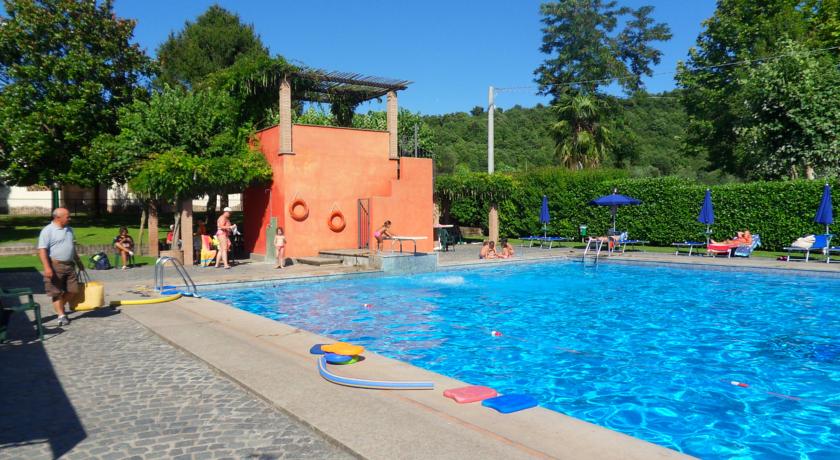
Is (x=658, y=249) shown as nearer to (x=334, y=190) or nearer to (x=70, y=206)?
(x=334, y=190)

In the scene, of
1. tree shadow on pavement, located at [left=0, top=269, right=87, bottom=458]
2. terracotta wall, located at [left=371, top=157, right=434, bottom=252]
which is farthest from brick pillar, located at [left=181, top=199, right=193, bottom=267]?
tree shadow on pavement, located at [left=0, top=269, right=87, bottom=458]

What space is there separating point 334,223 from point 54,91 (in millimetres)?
15777

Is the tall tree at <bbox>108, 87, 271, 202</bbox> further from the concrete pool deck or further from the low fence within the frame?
the low fence

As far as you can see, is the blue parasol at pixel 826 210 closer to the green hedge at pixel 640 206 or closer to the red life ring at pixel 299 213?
the green hedge at pixel 640 206

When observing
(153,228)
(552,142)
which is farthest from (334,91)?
(552,142)

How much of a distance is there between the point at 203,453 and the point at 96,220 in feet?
100

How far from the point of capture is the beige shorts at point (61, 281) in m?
7.56

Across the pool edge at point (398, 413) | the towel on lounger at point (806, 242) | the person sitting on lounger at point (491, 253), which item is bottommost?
the pool edge at point (398, 413)

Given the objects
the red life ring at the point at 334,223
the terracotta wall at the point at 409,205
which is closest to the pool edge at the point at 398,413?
the red life ring at the point at 334,223

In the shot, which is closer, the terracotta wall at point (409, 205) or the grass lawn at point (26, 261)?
the grass lawn at point (26, 261)

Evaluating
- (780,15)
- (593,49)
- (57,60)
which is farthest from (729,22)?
(57,60)

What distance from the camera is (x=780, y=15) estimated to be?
28.7 metres

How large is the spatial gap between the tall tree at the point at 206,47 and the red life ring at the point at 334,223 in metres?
20.6

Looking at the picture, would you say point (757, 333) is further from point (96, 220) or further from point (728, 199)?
point (96, 220)
